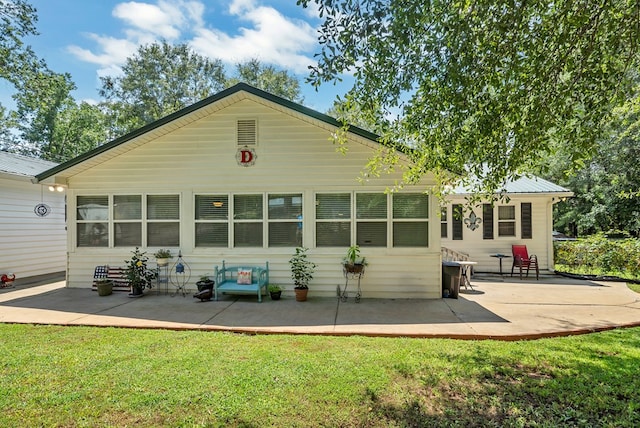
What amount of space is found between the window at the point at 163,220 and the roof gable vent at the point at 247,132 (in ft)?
7.10

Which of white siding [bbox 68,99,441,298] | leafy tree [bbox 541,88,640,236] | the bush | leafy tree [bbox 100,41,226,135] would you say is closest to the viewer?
white siding [bbox 68,99,441,298]

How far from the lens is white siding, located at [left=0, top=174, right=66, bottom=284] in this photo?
9.02 m

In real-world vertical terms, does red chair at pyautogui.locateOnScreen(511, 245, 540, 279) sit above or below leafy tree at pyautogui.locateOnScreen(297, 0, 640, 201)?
below

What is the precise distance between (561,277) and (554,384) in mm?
8401

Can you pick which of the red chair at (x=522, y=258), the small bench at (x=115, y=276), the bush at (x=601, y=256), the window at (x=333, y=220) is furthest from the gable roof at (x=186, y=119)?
the bush at (x=601, y=256)

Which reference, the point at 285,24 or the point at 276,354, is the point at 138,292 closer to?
the point at 276,354

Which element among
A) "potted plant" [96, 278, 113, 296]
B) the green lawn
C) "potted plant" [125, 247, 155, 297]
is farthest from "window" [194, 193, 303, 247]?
the green lawn

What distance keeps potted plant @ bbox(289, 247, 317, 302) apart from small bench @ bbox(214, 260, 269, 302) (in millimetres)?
666

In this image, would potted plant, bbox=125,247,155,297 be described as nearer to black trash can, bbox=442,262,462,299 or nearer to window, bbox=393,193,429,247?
window, bbox=393,193,429,247

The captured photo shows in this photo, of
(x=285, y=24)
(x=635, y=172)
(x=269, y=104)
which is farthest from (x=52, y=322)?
(x=635, y=172)

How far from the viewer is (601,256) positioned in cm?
984

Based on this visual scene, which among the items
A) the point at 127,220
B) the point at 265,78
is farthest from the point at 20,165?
the point at 265,78

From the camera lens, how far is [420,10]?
3260 millimetres

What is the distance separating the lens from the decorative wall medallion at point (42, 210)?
32.7ft
